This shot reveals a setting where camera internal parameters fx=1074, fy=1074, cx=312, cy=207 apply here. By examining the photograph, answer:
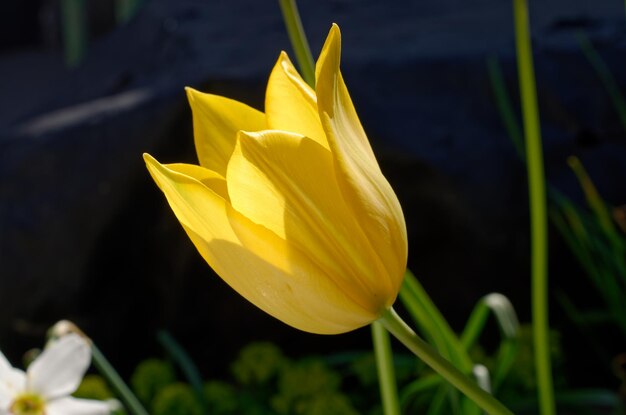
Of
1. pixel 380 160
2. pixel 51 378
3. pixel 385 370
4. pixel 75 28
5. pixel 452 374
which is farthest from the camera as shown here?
pixel 75 28

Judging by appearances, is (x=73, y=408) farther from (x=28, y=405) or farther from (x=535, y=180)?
(x=535, y=180)

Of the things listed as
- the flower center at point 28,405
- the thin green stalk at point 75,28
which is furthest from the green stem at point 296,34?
the thin green stalk at point 75,28

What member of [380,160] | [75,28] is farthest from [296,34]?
[75,28]

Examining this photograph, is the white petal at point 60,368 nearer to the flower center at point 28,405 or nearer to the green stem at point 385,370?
the flower center at point 28,405

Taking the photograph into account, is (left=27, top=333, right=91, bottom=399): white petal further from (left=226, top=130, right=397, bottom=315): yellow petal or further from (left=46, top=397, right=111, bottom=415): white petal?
(left=226, top=130, right=397, bottom=315): yellow petal

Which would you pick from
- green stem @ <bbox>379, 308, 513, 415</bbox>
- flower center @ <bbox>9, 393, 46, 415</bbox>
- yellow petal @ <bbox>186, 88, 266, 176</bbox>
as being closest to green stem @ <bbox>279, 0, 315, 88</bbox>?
yellow petal @ <bbox>186, 88, 266, 176</bbox>

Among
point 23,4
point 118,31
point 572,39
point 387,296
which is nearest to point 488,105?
point 572,39

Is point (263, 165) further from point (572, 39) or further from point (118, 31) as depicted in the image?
point (118, 31)
